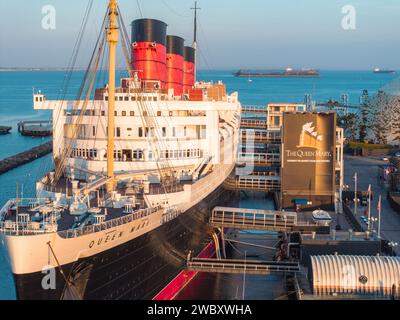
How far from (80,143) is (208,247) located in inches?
250

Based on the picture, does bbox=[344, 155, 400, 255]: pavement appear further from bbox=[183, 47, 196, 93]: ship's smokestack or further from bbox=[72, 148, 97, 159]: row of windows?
bbox=[72, 148, 97, 159]: row of windows

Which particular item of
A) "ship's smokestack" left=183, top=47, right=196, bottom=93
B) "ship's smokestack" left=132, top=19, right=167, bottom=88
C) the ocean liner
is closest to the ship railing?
the ocean liner

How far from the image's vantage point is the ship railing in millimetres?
16072

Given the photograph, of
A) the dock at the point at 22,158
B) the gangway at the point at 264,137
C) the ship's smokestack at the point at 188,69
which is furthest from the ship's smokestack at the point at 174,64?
the dock at the point at 22,158

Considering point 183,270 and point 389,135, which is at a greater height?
point 389,135

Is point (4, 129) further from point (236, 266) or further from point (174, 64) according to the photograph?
point (236, 266)

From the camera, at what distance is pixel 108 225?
56.1 feet

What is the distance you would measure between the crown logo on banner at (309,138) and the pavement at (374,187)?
3923 mm

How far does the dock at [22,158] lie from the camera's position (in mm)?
54022
